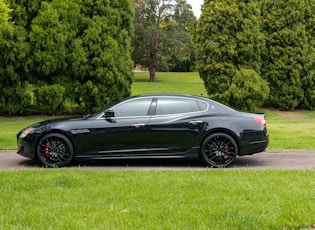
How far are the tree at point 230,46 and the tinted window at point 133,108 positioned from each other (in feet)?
55.0

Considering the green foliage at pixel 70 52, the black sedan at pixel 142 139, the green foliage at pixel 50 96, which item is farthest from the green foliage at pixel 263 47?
the black sedan at pixel 142 139

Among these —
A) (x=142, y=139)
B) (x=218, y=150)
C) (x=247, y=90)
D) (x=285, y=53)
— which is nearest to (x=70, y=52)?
(x=247, y=90)

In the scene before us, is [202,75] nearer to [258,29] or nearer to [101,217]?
[258,29]

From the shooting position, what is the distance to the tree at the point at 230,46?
25.6 m

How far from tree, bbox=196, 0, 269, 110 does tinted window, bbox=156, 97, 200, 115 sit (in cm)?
1652

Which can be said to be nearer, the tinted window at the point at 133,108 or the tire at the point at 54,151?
the tire at the point at 54,151

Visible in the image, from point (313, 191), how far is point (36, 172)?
4.29 meters

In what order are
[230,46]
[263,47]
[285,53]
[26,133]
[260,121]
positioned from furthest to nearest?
[285,53], [263,47], [230,46], [260,121], [26,133]

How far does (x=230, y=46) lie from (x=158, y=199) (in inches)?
835

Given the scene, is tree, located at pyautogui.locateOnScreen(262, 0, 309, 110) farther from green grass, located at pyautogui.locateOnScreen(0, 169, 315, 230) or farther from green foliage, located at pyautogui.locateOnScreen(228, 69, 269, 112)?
green grass, located at pyautogui.locateOnScreen(0, 169, 315, 230)

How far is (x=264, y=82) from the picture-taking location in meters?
25.9

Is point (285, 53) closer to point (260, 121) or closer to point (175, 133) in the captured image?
point (260, 121)

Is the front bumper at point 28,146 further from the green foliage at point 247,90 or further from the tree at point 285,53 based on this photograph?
the tree at point 285,53

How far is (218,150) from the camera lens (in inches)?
345
